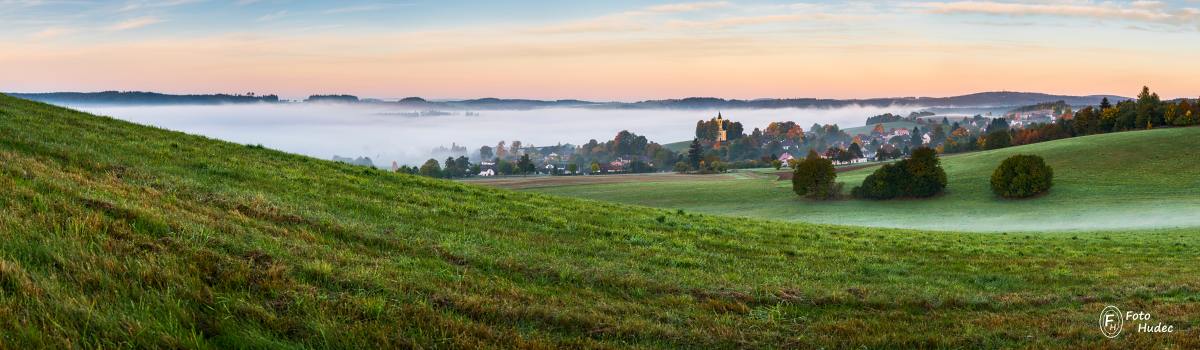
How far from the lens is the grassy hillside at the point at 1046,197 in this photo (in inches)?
2034

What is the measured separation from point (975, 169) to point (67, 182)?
3386 inches

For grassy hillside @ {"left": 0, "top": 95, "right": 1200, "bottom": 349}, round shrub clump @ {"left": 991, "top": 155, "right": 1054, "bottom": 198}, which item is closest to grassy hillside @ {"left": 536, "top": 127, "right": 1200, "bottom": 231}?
round shrub clump @ {"left": 991, "top": 155, "right": 1054, "bottom": 198}

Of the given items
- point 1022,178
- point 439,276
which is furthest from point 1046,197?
point 439,276

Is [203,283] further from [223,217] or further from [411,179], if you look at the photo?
[411,179]

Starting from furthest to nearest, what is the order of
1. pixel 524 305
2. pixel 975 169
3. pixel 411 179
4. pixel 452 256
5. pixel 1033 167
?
pixel 975 169 < pixel 1033 167 < pixel 411 179 < pixel 452 256 < pixel 524 305

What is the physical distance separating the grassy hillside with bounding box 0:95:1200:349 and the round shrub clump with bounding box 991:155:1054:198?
5164 centimetres

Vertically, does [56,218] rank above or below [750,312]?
above

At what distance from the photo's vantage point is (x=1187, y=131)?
3406 inches

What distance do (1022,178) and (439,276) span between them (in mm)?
70207

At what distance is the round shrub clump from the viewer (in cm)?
6681

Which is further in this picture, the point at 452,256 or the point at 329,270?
the point at 452,256

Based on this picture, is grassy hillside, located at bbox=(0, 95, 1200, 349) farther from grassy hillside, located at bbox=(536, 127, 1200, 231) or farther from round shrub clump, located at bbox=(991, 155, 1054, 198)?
round shrub clump, located at bbox=(991, 155, 1054, 198)

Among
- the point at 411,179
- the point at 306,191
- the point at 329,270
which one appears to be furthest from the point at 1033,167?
the point at 329,270

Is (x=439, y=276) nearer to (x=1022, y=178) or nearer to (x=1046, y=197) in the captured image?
(x=1022, y=178)
